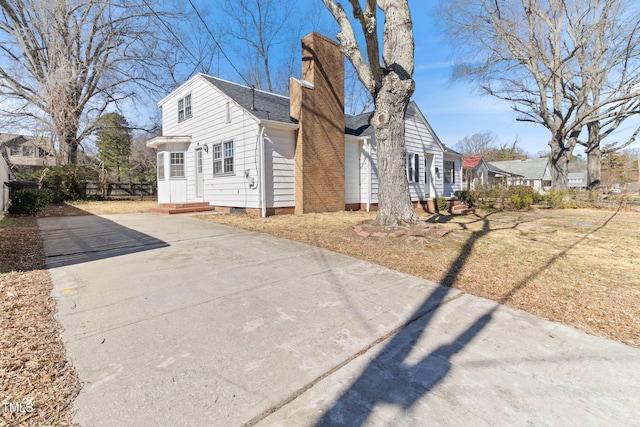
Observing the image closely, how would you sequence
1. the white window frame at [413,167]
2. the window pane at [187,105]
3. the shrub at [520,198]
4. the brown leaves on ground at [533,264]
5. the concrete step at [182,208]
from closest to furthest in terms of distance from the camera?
the brown leaves on ground at [533,264], the concrete step at [182,208], the window pane at [187,105], the shrub at [520,198], the white window frame at [413,167]

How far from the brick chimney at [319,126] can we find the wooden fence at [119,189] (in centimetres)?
1361

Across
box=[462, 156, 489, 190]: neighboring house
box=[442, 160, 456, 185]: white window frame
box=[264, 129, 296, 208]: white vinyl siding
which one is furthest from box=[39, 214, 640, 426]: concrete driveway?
box=[462, 156, 489, 190]: neighboring house

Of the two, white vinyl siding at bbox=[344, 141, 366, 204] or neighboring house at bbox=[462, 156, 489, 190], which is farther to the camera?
neighboring house at bbox=[462, 156, 489, 190]

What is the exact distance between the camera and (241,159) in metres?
10.7

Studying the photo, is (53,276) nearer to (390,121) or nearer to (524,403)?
(524,403)

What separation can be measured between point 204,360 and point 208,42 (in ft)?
56.0

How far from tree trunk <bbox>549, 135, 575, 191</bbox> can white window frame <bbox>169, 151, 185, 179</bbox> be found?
2149 centimetres

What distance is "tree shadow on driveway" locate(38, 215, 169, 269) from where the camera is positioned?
4.83 meters

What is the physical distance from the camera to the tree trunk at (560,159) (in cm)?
1805

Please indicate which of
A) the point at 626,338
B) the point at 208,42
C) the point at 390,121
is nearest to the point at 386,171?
the point at 390,121

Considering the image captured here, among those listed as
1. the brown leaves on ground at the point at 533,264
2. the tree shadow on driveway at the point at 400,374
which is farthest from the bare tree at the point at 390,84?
the tree shadow on driveway at the point at 400,374

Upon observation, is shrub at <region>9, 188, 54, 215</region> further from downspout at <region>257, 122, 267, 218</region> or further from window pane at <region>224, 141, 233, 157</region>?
downspout at <region>257, 122, 267, 218</region>

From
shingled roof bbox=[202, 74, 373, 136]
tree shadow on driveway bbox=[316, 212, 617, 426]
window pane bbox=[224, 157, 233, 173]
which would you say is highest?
shingled roof bbox=[202, 74, 373, 136]

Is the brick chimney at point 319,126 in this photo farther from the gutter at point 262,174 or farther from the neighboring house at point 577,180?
the neighboring house at point 577,180
